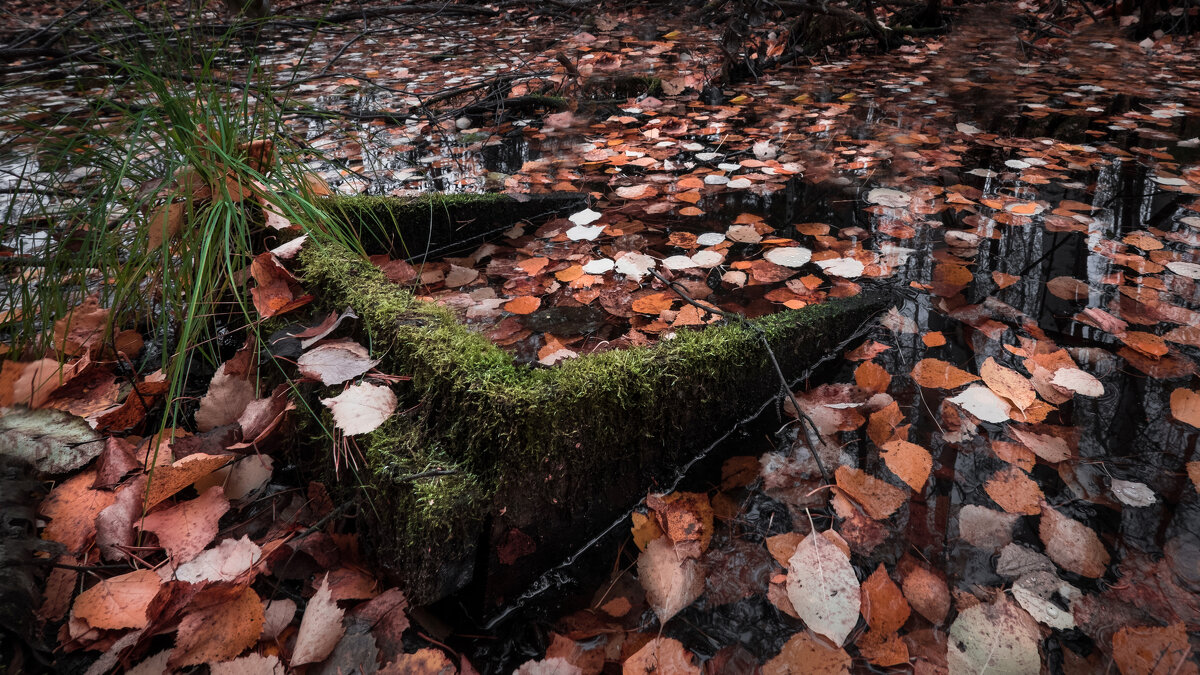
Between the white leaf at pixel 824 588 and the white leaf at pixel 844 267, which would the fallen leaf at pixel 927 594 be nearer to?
the white leaf at pixel 824 588

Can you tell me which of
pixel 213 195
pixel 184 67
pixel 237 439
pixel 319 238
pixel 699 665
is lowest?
pixel 699 665

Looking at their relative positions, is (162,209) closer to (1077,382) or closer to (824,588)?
(824,588)

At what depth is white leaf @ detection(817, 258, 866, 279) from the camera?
6.62ft

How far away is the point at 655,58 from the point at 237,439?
5.02 metres

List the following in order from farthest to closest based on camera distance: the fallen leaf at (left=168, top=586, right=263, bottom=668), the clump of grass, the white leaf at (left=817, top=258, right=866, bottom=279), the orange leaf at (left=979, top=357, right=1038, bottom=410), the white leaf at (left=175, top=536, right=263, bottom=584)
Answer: the white leaf at (left=817, top=258, right=866, bottom=279)
the orange leaf at (left=979, top=357, right=1038, bottom=410)
the clump of grass
the white leaf at (left=175, top=536, right=263, bottom=584)
the fallen leaf at (left=168, top=586, right=263, bottom=668)

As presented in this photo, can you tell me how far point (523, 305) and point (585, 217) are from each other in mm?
644

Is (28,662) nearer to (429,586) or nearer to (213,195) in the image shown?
(429,586)

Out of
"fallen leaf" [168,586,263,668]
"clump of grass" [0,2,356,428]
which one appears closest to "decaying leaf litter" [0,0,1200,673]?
"fallen leaf" [168,586,263,668]

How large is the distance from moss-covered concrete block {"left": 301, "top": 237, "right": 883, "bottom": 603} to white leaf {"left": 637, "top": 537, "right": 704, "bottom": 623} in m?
0.13

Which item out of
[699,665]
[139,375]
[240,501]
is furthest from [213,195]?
[699,665]

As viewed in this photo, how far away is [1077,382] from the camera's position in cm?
160

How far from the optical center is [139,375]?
1.64 meters

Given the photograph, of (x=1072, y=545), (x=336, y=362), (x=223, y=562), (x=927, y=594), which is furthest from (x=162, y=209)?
(x=1072, y=545)

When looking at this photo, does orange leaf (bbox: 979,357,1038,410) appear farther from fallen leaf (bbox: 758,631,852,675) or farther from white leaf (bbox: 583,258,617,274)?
white leaf (bbox: 583,258,617,274)
